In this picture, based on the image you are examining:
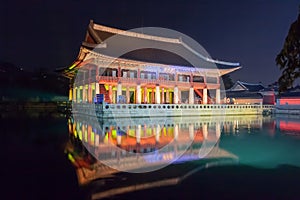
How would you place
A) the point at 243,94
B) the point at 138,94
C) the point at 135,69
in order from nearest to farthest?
the point at 138,94 → the point at 135,69 → the point at 243,94

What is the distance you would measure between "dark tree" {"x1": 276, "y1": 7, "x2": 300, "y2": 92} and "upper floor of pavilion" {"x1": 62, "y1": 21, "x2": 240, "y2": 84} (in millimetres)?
18839

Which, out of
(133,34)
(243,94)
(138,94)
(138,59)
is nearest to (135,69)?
(138,59)

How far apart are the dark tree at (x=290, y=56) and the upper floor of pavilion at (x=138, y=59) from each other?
18.8 metres

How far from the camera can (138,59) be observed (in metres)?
25.0

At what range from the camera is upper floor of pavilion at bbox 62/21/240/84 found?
23766mm

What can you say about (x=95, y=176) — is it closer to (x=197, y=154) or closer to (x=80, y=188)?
(x=80, y=188)

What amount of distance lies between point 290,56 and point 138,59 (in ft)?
68.0

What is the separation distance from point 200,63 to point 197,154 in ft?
78.0

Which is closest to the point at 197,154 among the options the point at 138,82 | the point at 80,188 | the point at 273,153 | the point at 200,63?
the point at 273,153

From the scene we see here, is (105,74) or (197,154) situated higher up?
(105,74)

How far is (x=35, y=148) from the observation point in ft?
31.7

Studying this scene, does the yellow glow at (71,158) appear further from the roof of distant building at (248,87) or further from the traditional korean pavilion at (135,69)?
the roof of distant building at (248,87)

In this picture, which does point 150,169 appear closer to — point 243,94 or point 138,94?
point 138,94

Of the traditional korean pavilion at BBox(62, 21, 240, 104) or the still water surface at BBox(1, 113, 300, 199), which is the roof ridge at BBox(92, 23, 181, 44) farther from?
the still water surface at BBox(1, 113, 300, 199)
